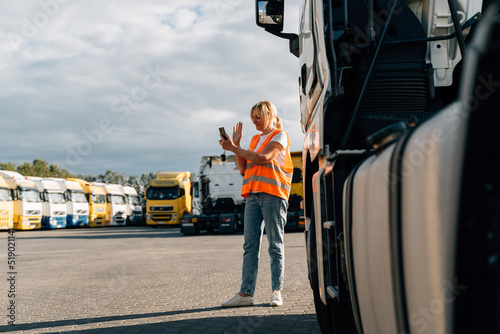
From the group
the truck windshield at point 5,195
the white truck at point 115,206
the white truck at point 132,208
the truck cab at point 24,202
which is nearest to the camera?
the truck windshield at point 5,195

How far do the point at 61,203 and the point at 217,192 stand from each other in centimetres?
1614

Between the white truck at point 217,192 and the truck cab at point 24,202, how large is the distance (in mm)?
11671

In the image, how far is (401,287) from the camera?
54.4 inches

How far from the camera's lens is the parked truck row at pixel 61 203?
1201 inches

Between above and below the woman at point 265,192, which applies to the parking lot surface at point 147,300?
below

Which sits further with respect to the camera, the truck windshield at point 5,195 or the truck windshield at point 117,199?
the truck windshield at point 117,199

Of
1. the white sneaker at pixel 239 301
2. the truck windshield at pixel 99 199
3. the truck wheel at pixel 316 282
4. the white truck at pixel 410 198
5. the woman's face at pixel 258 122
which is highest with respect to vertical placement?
the truck windshield at pixel 99 199

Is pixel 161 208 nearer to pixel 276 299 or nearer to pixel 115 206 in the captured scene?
pixel 115 206

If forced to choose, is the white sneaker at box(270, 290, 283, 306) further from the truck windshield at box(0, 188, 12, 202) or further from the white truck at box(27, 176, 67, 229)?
the white truck at box(27, 176, 67, 229)

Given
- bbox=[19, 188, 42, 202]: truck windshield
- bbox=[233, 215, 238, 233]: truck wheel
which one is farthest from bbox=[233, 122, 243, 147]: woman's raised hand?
bbox=[19, 188, 42, 202]: truck windshield

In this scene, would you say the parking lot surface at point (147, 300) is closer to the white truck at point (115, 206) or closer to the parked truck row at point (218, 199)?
the parked truck row at point (218, 199)

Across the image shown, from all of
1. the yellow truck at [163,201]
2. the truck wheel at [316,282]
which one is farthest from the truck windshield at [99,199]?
the truck wheel at [316,282]

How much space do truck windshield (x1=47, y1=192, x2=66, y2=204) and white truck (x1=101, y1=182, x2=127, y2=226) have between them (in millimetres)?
6298

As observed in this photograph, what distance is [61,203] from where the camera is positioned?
119ft
